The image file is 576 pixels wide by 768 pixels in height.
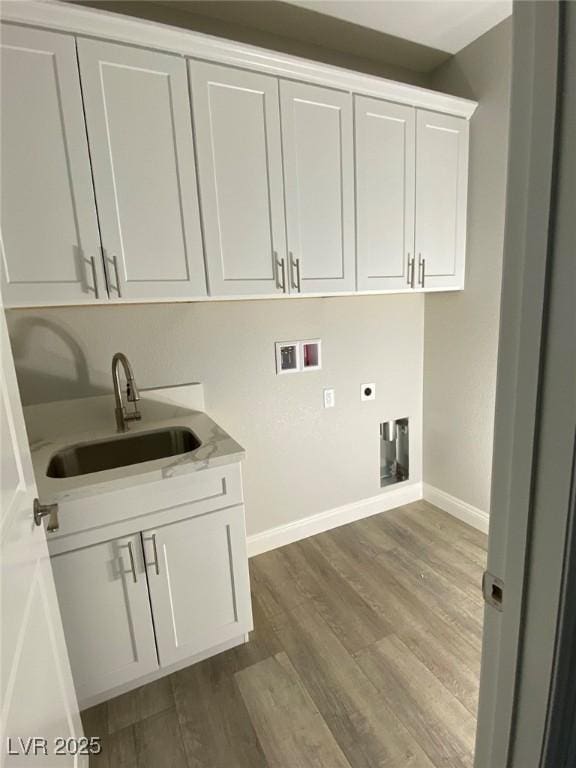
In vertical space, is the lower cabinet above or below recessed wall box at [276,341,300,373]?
below

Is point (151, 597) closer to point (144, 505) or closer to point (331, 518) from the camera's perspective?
point (144, 505)

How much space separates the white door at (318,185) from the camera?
1.71m

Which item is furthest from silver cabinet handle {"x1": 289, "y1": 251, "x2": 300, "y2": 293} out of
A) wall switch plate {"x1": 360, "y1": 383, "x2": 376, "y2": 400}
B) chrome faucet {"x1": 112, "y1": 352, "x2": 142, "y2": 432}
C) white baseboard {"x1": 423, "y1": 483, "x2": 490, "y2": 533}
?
white baseboard {"x1": 423, "y1": 483, "x2": 490, "y2": 533}

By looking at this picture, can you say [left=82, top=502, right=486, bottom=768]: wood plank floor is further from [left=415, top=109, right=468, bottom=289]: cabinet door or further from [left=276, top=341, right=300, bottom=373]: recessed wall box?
[left=415, top=109, right=468, bottom=289]: cabinet door

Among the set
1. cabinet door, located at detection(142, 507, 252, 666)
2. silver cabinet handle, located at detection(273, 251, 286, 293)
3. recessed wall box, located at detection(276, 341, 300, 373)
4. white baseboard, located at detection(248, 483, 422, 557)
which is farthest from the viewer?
white baseboard, located at detection(248, 483, 422, 557)

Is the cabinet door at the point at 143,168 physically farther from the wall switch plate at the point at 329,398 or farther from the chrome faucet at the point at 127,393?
the wall switch plate at the point at 329,398

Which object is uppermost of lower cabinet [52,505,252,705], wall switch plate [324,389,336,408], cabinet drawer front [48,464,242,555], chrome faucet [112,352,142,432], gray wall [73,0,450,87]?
gray wall [73,0,450,87]

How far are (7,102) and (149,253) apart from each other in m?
0.59

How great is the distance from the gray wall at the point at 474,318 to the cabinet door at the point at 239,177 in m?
1.19

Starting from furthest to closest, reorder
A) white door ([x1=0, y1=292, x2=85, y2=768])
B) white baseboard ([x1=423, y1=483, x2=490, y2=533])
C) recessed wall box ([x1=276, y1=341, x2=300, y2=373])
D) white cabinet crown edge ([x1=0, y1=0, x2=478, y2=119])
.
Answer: white baseboard ([x1=423, y1=483, x2=490, y2=533]) < recessed wall box ([x1=276, y1=341, x2=300, y2=373]) < white cabinet crown edge ([x1=0, y1=0, x2=478, y2=119]) < white door ([x1=0, y1=292, x2=85, y2=768])

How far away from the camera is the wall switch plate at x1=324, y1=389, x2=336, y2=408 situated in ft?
7.89

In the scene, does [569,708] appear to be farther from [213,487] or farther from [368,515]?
[368,515]

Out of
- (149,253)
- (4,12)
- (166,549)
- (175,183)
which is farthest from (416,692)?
(4,12)

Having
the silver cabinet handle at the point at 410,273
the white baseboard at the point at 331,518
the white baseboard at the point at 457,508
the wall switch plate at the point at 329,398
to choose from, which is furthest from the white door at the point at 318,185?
the white baseboard at the point at 457,508
